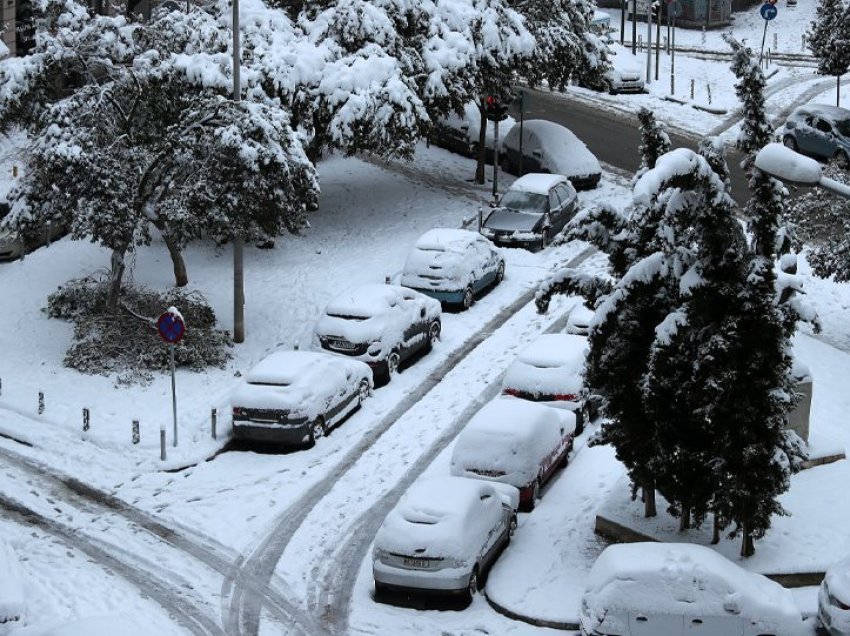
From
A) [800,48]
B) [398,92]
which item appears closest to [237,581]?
[398,92]

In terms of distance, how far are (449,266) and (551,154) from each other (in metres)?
10.2

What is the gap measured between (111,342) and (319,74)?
9.25m

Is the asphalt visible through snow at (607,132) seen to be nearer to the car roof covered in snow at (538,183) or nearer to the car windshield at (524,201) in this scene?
the car roof covered in snow at (538,183)

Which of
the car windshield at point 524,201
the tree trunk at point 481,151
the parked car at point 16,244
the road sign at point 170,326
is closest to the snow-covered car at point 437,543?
the road sign at point 170,326

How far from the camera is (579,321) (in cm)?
2816

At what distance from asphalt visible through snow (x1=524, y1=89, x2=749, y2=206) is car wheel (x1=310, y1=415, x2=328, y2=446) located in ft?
56.8

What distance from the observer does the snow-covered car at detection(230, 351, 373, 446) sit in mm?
24250

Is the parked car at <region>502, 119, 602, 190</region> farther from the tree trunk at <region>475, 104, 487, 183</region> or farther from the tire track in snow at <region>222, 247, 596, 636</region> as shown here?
the tire track in snow at <region>222, 247, 596, 636</region>

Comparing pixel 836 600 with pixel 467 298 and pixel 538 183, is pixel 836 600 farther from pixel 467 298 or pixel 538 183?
pixel 538 183

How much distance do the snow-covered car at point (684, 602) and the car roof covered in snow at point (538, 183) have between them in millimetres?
18495

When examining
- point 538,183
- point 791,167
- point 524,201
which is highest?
point 791,167

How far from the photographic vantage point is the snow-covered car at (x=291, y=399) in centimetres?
2425

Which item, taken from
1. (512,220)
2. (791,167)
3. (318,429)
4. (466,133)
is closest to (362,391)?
(318,429)

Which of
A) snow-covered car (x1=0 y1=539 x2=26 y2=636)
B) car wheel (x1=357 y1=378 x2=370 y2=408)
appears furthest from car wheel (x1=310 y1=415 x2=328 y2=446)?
snow-covered car (x1=0 y1=539 x2=26 y2=636)
